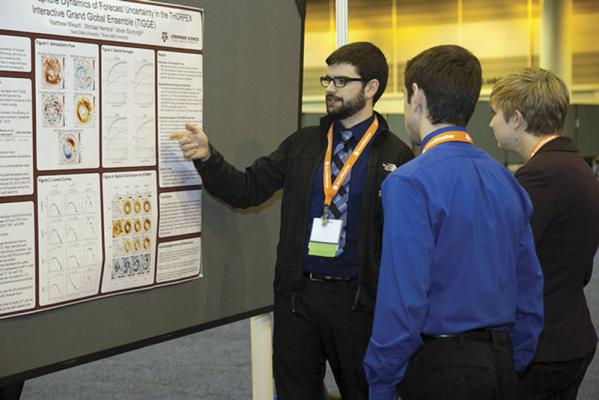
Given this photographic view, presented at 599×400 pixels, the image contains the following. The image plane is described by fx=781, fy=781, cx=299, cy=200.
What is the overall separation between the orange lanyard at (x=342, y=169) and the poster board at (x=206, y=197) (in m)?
0.24

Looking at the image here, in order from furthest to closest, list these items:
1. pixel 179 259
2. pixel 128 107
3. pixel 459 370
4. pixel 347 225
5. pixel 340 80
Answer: pixel 340 80
pixel 347 225
pixel 179 259
pixel 128 107
pixel 459 370

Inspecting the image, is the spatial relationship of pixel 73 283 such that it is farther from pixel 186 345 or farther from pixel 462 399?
pixel 186 345

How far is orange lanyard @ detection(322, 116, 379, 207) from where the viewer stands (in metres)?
2.32

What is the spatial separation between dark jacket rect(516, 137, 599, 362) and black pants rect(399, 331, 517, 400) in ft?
1.38

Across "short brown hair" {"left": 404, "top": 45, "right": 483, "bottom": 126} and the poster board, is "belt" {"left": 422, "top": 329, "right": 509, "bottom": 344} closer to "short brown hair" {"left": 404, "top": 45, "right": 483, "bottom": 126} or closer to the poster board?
"short brown hair" {"left": 404, "top": 45, "right": 483, "bottom": 126}

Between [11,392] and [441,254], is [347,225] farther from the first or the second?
[11,392]

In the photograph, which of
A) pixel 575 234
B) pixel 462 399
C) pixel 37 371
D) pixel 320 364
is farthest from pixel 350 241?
pixel 37 371

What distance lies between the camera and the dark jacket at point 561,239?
2016 mm

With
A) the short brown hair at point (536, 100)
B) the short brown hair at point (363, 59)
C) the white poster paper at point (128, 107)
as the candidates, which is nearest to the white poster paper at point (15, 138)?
the white poster paper at point (128, 107)

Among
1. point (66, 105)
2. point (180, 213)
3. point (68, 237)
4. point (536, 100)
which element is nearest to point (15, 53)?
point (66, 105)

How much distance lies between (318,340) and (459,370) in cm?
84

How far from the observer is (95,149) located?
1883mm

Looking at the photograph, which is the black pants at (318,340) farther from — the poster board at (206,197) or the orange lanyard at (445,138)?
the orange lanyard at (445,138)

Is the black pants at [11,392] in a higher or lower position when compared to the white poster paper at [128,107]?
lower
